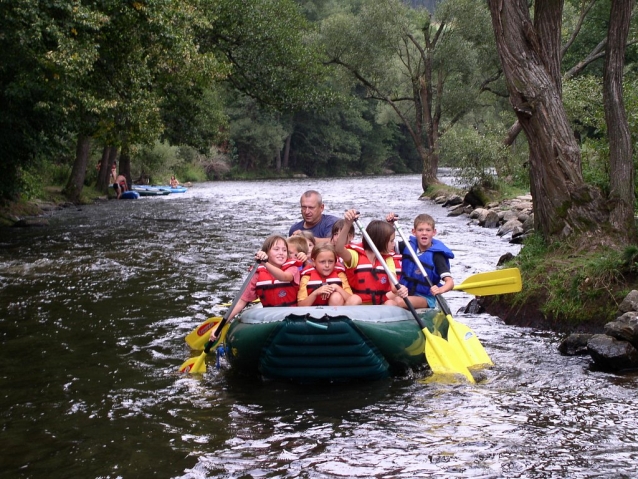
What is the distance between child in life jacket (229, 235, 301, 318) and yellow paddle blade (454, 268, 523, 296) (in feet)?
5.34

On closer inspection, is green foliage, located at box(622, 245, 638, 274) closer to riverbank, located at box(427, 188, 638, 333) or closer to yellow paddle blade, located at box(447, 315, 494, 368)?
riverbank, located at box(427, 188, 638, 333)

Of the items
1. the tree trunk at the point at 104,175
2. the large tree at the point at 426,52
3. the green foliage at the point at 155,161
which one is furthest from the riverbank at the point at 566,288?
the green foliage at the point at 155,161

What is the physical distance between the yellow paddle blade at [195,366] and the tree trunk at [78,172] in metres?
18.4

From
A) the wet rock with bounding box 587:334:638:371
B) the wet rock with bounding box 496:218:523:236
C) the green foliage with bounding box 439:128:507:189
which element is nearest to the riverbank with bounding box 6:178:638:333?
the wet rock with bounding box 587:334:638:371

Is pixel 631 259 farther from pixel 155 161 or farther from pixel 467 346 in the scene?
pixel 155 161

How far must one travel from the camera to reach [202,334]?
6859mm

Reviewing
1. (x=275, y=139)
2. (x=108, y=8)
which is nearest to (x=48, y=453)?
(x=108, y=8)

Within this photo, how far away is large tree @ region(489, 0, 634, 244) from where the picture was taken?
8188 millimetres

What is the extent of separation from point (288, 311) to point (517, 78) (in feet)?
14.6

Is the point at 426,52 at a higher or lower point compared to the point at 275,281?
higher

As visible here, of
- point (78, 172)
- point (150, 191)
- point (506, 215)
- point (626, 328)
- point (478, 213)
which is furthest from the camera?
point (150, 191)

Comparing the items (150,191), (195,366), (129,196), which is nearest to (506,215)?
(195,366)

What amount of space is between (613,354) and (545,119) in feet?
11.1

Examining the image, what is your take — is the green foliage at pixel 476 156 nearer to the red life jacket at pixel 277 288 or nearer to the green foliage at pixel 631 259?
the green foliage at pixel 631 259
